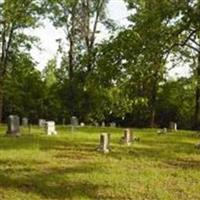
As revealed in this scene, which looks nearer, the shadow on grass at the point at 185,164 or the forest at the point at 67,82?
the shadow on grass at the point at 185,164

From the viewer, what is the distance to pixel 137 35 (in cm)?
1430

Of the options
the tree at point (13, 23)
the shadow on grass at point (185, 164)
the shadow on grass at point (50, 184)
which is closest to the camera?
the shadow on grass at point (50, 184)

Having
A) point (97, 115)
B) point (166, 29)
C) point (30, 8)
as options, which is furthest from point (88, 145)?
point (30, 8)

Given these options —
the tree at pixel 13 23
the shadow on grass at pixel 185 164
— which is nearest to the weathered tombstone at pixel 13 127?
the shadow on grass at pixel 185 164

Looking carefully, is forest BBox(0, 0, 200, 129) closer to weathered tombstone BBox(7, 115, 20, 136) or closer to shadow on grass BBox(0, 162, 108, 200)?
weathered tombstone BBox(7, 115, 20, 136)

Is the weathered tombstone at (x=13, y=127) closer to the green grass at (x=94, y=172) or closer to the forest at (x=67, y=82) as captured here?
the green grass at (x=94, y=172)

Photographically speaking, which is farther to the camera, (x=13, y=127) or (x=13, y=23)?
(x=13, y=23)

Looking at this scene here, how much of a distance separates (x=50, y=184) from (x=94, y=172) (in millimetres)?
2069

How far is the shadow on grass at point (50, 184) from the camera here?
13672mm

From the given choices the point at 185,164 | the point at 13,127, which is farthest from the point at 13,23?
the point at 185,164

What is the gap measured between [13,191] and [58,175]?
2.16 meters

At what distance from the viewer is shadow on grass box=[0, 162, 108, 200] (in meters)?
13.7

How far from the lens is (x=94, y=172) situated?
1625cm

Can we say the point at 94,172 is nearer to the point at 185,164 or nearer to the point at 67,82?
the point at 185,164
